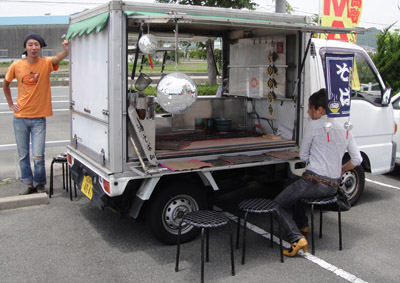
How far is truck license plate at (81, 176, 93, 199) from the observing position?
470 cm

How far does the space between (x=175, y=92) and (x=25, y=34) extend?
4005cm

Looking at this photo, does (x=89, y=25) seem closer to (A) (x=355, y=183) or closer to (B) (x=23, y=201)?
(B) (x=23, y=201)

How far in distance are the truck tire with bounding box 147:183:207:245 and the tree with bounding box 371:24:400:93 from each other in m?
9.91

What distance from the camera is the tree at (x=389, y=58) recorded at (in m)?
12.7

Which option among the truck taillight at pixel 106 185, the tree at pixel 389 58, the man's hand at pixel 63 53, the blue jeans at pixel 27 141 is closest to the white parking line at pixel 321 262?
the truck taillight at pixel 106 185

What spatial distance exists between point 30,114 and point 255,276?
3.47m

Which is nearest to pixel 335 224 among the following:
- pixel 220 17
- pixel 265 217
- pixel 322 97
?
pixel 265 217

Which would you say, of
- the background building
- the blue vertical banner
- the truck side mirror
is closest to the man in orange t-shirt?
the blue vertical banner

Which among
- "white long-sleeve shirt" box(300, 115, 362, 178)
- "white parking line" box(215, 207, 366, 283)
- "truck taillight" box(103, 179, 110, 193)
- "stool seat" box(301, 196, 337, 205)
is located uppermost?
"white long-sleeve shirt" box(300, 115, 362, 178)

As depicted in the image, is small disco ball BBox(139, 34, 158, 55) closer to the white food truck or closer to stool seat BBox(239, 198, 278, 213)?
the white food truck

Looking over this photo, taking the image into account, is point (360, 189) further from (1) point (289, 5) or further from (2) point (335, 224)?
(1) point (289, 5)

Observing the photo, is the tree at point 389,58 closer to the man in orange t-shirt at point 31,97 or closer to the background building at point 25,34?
the man in orange t-shirt at point 31,97

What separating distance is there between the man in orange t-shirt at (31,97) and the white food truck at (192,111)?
58 centimetres

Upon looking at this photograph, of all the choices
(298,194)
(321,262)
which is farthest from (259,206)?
(321,262)
